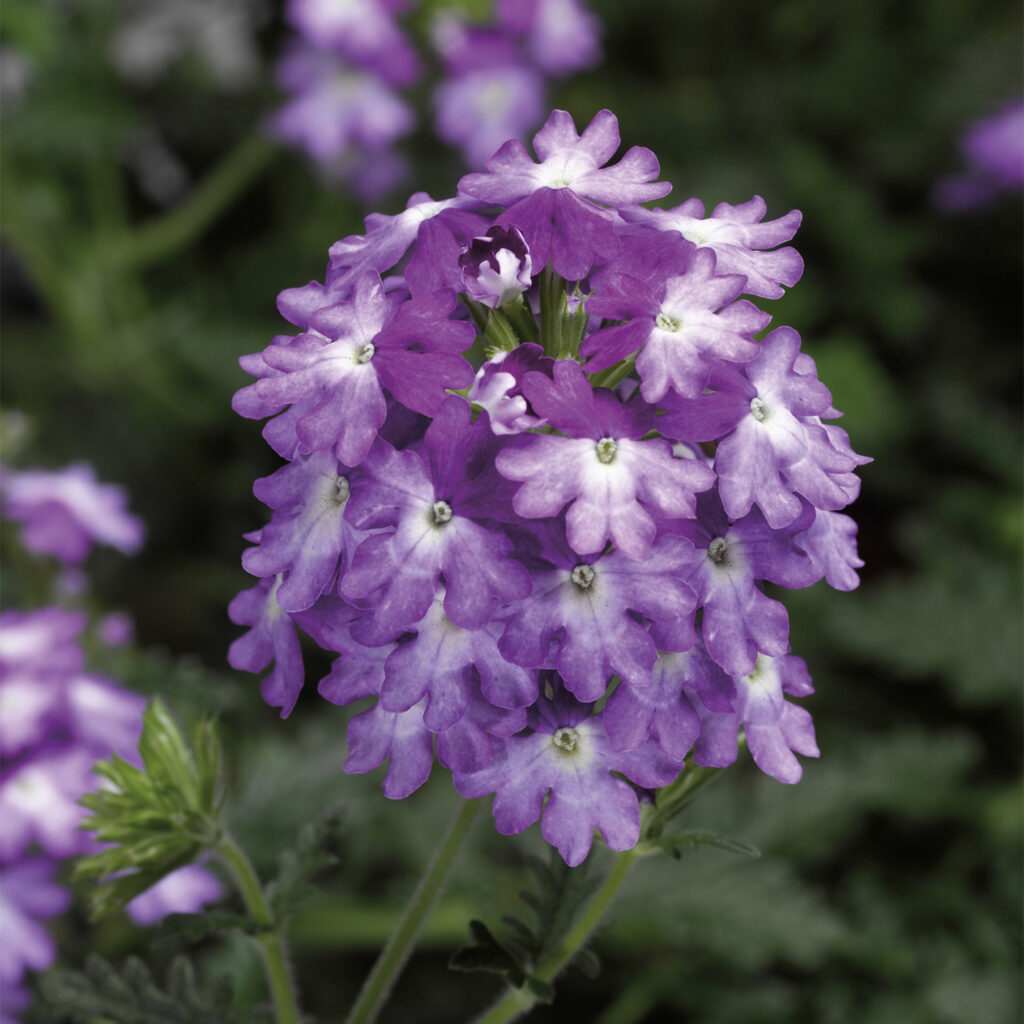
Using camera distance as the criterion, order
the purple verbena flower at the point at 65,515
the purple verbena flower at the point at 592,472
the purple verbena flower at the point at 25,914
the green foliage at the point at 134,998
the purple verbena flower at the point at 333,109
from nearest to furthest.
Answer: the purple verbena flower at the point at 592,472 < the green foliage at the point at 134,998 < the purple verbena flower at the point at 25,914 < the purple verbena flower at the point at 65,515 < the purple verbena flower at the point at 333,109

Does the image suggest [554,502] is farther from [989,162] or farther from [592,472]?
[989,162]

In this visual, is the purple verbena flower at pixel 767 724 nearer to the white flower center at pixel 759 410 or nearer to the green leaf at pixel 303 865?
the white flower center at pixel 759 410

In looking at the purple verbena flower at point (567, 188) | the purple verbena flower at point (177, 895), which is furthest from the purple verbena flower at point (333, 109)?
the purple verbena flower at point (567, 188)

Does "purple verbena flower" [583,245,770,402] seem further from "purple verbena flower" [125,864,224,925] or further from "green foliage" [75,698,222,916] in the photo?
"purple verbena flower" [125,864,224,925]

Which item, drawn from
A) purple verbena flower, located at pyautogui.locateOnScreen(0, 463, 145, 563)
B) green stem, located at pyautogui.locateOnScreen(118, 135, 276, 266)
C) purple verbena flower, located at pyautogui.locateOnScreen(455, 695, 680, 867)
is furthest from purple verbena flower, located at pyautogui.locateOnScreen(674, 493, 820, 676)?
green stem, located at pyautogui.locateOnScreen(118, 135, 276, 266)

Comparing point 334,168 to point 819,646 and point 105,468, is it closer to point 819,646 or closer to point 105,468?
point 105,468
